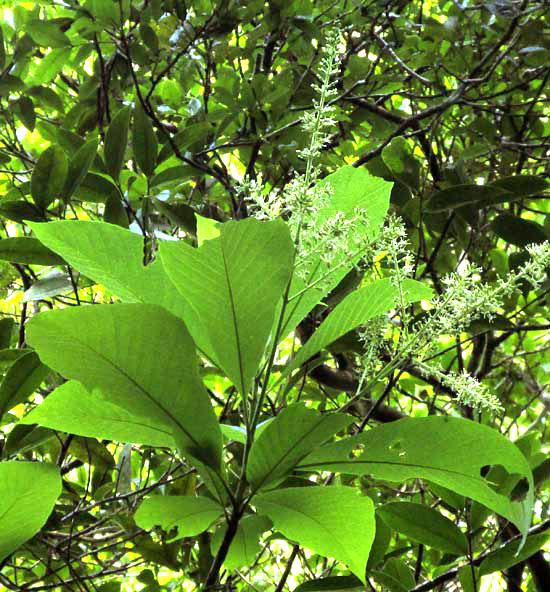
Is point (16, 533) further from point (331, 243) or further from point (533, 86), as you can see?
point (533, 86)

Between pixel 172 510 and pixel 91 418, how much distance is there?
0.41ft

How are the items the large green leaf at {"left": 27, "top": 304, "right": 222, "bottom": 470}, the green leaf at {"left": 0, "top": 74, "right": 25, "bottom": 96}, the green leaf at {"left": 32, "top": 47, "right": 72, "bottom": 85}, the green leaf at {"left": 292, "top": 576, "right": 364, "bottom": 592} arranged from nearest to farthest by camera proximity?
the large green leaf at {"left": 27, "top": 304, "right": 222, "bottom": 470}
the green leaf at {"left": 292, "top": 576, "right": 364, "bottom": 592}
the green leaf at {"left": 0, "top": 74, "right": 25, "bottom": 96}
the green leaf at {"left": 32, "top": 47, "right": 72, "bottom": 85}

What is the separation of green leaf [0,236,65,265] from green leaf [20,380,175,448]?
366mm

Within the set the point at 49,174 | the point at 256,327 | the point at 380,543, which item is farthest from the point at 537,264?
the point at 49,174

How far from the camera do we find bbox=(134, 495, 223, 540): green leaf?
2.22ft

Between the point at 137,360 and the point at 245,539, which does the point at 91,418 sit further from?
the point at 245,539

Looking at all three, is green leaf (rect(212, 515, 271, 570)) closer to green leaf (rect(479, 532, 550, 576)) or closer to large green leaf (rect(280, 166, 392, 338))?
large green leaf (rect(280, 166, 392, 338))

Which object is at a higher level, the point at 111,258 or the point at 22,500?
the point at 111,258

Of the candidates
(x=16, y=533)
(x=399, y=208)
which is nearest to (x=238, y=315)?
(x=16, y=533)

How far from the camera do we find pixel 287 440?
633mm

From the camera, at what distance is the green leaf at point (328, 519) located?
620 millimetres

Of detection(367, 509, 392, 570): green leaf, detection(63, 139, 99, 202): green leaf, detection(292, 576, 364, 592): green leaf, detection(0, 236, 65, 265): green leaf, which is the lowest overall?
detection(367, 509, 392, 570): green leaf

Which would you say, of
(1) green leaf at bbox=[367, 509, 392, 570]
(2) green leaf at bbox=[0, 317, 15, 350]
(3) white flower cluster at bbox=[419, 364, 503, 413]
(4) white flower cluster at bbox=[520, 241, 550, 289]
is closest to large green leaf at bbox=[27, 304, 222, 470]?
(3) white flower cluster at bbox=[419, 364, 503, 413]

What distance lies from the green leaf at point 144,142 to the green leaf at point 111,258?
2.05ft
